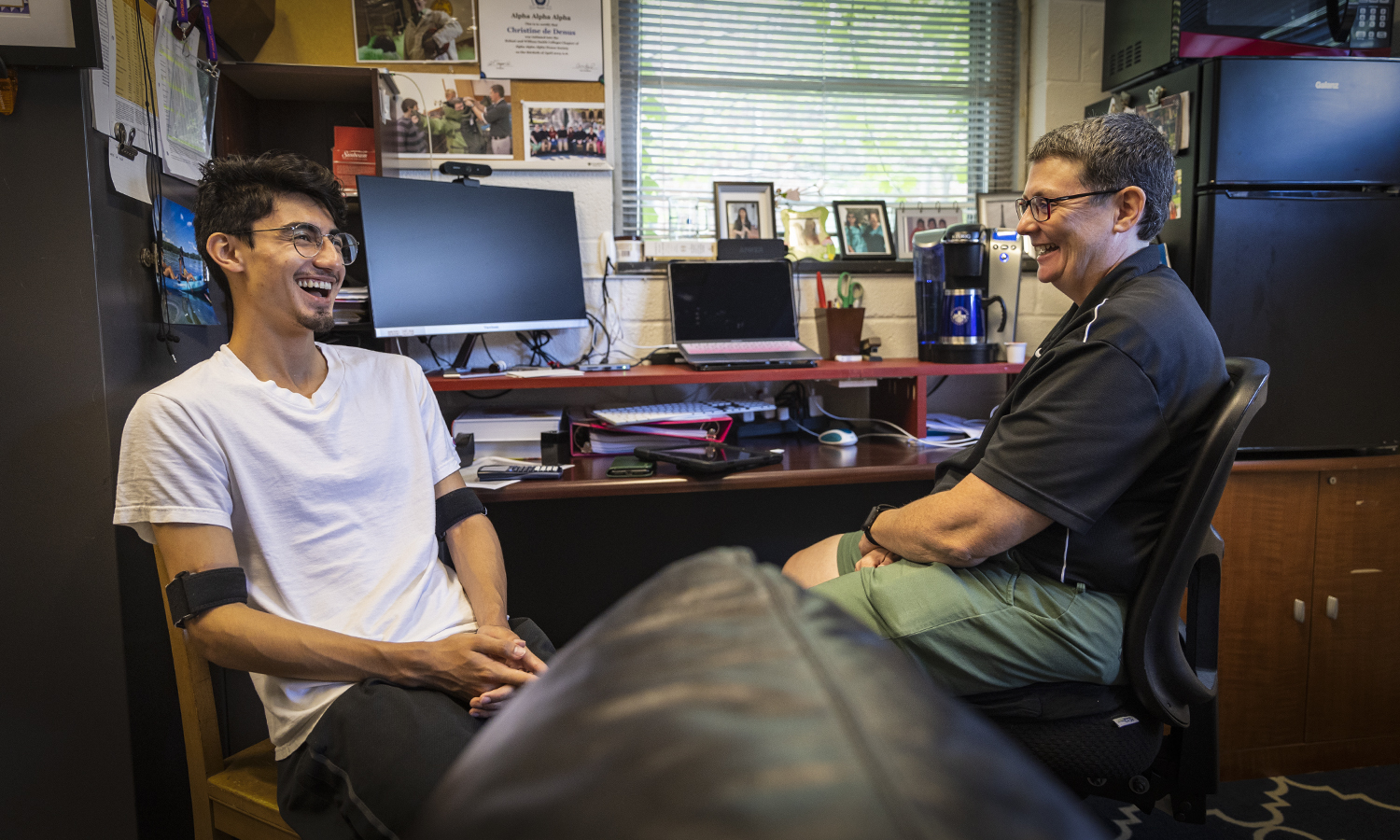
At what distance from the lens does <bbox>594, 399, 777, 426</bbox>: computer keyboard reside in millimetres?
1879

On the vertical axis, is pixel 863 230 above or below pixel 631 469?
above

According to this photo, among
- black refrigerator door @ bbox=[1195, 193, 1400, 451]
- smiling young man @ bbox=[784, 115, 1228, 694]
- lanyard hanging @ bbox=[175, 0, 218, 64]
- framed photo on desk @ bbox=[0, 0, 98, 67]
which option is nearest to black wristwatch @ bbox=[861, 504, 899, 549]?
smiling young man @ bbox=[784, 115, 1228, 694]

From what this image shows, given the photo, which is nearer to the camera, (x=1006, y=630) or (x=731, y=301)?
(x=1006, y=630)

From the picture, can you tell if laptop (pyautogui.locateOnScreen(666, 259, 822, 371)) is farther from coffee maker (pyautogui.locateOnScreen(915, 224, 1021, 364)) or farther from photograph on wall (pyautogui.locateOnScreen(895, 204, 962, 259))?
photograph on wall (pyautogui.locateOnScreen(895, 204, 962, 259))

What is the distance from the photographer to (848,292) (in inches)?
90.4

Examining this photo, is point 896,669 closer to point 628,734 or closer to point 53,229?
point 628,734

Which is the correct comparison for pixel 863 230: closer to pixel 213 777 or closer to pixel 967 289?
pixel 967 289

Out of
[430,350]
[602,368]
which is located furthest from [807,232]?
[430,350]

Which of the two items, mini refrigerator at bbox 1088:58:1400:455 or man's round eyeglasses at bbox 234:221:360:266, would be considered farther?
mini refrigerator at bbox 1088:58:1400:455

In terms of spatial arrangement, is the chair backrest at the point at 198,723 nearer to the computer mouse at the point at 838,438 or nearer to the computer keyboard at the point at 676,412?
the computer keyboard at the point at 676,412

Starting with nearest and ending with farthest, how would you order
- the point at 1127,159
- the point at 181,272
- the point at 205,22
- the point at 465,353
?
1. the point at 1127,159
2. the point at 181,272
3. the point at 205,22
4. the point at 465,353

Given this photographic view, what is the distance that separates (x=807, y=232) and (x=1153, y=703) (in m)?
1.62

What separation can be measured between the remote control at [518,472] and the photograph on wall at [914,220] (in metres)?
1.32

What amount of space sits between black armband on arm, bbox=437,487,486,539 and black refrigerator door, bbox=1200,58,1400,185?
1.72 meters
